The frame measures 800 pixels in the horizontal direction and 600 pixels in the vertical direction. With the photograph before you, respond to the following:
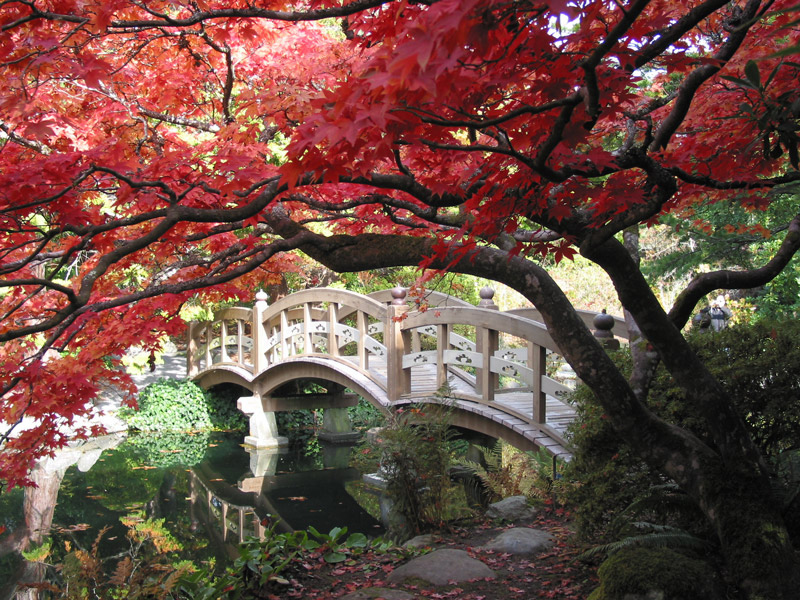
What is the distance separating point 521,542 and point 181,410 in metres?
11.0

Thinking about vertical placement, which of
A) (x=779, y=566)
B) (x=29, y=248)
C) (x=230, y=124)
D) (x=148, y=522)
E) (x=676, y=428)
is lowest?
(x=148, y=522)

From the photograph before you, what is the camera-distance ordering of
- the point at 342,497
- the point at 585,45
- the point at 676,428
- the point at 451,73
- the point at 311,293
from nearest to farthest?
the point at 451,73, the point at 585,45, the point at 676,428, the point at 342,497, the point at 311,293

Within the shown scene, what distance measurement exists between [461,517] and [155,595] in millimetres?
2706

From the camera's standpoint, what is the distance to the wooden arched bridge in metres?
6.46

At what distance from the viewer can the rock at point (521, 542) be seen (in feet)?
15.8

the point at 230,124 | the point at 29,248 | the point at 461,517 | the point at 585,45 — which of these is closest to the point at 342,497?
the point at 461,517

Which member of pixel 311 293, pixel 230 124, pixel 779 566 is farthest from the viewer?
pixel 311 293

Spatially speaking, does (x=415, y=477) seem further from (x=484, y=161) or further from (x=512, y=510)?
(x=484, y=161)

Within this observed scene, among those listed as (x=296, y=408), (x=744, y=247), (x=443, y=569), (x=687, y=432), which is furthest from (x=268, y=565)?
(x=744, y=247)

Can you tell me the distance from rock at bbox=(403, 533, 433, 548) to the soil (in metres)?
0.06

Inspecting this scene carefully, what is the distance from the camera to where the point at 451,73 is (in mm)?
1998

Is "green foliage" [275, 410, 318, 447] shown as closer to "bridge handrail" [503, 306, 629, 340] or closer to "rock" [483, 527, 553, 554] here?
"bridge handrail" [503, 306, 629, 340]

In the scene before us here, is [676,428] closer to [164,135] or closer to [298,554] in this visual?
[298,554]

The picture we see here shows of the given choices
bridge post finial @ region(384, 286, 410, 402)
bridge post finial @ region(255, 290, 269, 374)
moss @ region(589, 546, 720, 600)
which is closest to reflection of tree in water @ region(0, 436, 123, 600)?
bridge post finial @ region(384, 286, 410, 402)
